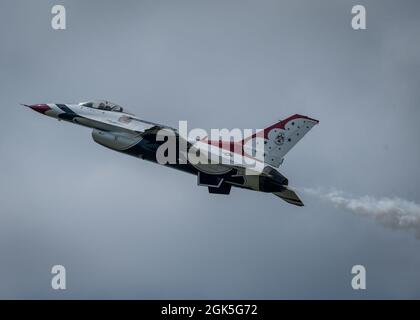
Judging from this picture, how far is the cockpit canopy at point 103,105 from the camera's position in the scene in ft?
149

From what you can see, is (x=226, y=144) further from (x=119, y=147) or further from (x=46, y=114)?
(x=46, y=114)

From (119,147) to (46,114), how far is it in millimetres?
4729

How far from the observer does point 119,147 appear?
1729 inches

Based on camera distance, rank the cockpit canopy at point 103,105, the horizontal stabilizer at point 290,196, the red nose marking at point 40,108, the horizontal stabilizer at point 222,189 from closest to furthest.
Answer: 1. the horizontal stabilizer at point 290,196
2. the horizontal stabilizer at point 222,189
3. the cockpit canopy at point 103,105
4. the red nose marking at point 40,108

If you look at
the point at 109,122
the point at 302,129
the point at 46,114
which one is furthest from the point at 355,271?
the point at 46,114

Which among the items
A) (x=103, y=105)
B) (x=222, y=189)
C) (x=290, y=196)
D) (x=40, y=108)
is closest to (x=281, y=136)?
(x=290, y=196)

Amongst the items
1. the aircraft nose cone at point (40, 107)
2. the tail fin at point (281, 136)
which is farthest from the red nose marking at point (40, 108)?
the tail fin at point (281, 136)

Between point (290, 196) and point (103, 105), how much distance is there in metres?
10.2

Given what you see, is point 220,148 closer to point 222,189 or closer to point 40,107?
point 222,189

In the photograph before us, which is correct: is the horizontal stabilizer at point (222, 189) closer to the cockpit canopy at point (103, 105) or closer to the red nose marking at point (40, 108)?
the cockpit canopy at point (103, 105)

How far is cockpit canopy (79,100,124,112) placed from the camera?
149ft

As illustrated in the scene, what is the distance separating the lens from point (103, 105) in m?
45.6

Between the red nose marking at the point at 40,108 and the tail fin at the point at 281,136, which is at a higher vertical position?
the red nose marking at the point at 40,108

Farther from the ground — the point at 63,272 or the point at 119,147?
the point at 119,147
